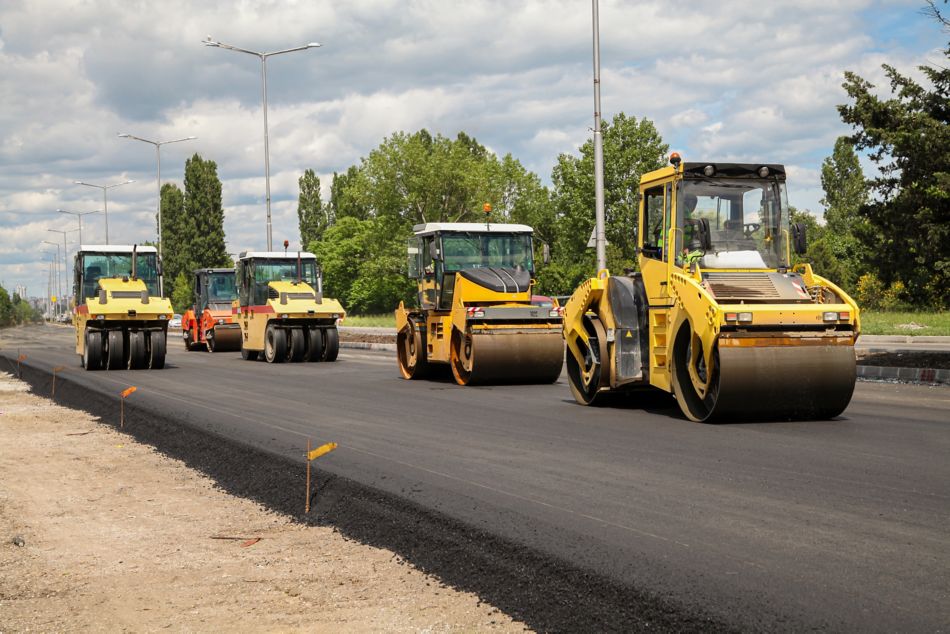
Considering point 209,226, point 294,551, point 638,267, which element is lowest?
point 294,551

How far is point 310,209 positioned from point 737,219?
90.7 meters

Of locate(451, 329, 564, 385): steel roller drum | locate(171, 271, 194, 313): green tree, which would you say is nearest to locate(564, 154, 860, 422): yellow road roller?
locate(451, 329, 564, 385): steel roller drum

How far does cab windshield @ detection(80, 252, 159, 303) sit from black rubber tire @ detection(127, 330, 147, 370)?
79.2 inches

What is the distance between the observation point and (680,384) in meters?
12.0

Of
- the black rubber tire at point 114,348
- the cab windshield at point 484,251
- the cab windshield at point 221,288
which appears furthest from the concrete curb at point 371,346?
the cab windshield at point 484,251

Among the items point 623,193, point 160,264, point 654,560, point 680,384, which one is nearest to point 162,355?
point 160,264

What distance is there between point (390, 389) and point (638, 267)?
603 cm

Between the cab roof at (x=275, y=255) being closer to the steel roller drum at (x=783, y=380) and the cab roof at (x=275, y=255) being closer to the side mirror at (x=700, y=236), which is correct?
the side mirror at (x=700, y=236)

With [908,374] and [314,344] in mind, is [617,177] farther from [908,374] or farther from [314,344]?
[908,374]

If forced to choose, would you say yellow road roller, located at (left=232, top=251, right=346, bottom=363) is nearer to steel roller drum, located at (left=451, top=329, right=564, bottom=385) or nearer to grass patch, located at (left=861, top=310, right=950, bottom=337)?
steel roller drum, located at (left=451, top=329, right=564, bottom=385)

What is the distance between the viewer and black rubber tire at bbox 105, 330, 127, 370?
2583 cm

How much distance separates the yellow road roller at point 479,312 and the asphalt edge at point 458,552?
6868 millimetres

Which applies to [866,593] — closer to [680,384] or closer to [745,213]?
[680,384]

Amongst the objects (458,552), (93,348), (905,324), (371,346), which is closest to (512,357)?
(458,552)
